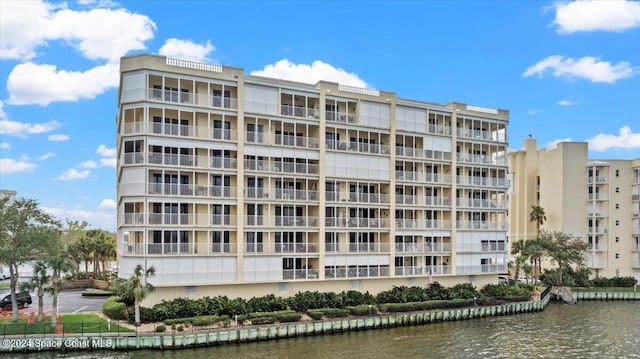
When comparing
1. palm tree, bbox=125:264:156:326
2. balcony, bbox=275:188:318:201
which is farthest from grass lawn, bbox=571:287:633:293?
palm tree, bbox=125:264:156:326

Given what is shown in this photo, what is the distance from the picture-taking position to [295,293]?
50719 millimetres

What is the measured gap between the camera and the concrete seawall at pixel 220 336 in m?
35.8

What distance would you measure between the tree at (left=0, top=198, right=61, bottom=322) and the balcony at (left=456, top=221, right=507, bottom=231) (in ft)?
138

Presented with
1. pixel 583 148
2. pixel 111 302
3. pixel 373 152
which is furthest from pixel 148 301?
pixel 583 148

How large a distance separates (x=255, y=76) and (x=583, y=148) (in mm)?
55737

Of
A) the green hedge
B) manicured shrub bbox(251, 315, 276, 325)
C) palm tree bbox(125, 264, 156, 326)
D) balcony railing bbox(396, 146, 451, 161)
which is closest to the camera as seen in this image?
palm tree bbox(125, 264, 156, 326)

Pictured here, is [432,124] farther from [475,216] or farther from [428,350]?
[428,350]

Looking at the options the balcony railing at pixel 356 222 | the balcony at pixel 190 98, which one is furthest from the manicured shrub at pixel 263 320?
the balcony at pixel 190 98

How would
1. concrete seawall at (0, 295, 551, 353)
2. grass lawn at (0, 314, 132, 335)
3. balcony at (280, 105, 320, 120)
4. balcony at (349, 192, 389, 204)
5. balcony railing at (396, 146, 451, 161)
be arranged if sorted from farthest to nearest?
1. balcony railing at (396, 146, 451, 161)
2. balcony at (349, 192, 389, 204)
3. balcony at (280, 105, 320, 120)
4. grass lawn at (0, 314, 132, 335)
5. concrete seawall at (0, 295, 551, 353)

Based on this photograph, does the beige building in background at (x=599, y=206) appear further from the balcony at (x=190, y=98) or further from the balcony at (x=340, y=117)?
the balcony at (x=190, y=98)

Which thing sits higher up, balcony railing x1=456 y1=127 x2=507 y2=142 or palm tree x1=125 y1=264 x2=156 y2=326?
balcony railing x1=456 y1=127 x2=507 y2=142

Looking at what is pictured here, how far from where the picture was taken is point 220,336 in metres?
39.0

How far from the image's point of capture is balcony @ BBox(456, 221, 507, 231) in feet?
201

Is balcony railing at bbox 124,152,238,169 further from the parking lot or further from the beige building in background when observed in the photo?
the beige building in background
